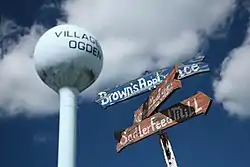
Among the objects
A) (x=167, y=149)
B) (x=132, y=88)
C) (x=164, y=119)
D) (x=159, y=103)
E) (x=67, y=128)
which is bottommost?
(x=67, y=128)

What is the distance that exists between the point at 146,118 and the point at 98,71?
4.55 meters

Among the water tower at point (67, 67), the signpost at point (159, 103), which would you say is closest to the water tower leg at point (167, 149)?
the signpost at point (159, 103)

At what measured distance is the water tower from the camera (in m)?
12.1

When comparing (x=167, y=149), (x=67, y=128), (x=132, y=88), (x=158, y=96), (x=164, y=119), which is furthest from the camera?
(x=132, y=88)

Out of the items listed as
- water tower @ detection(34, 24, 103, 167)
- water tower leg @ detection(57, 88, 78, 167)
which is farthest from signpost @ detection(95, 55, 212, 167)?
water tower leg @ detection(57, 88, 78, 167)

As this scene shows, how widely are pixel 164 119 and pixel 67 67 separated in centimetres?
516

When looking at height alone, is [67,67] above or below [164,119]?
below

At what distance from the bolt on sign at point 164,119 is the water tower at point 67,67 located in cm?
399

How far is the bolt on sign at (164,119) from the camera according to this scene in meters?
15.5

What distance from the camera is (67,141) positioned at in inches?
471

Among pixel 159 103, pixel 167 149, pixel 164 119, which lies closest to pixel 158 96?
pixel 159 103

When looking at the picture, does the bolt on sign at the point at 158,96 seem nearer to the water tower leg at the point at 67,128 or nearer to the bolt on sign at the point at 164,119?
the bolt on sign at the point at 164,119

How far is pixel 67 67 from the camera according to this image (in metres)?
12.1

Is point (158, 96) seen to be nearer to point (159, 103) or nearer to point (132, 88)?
point (159, 103)
